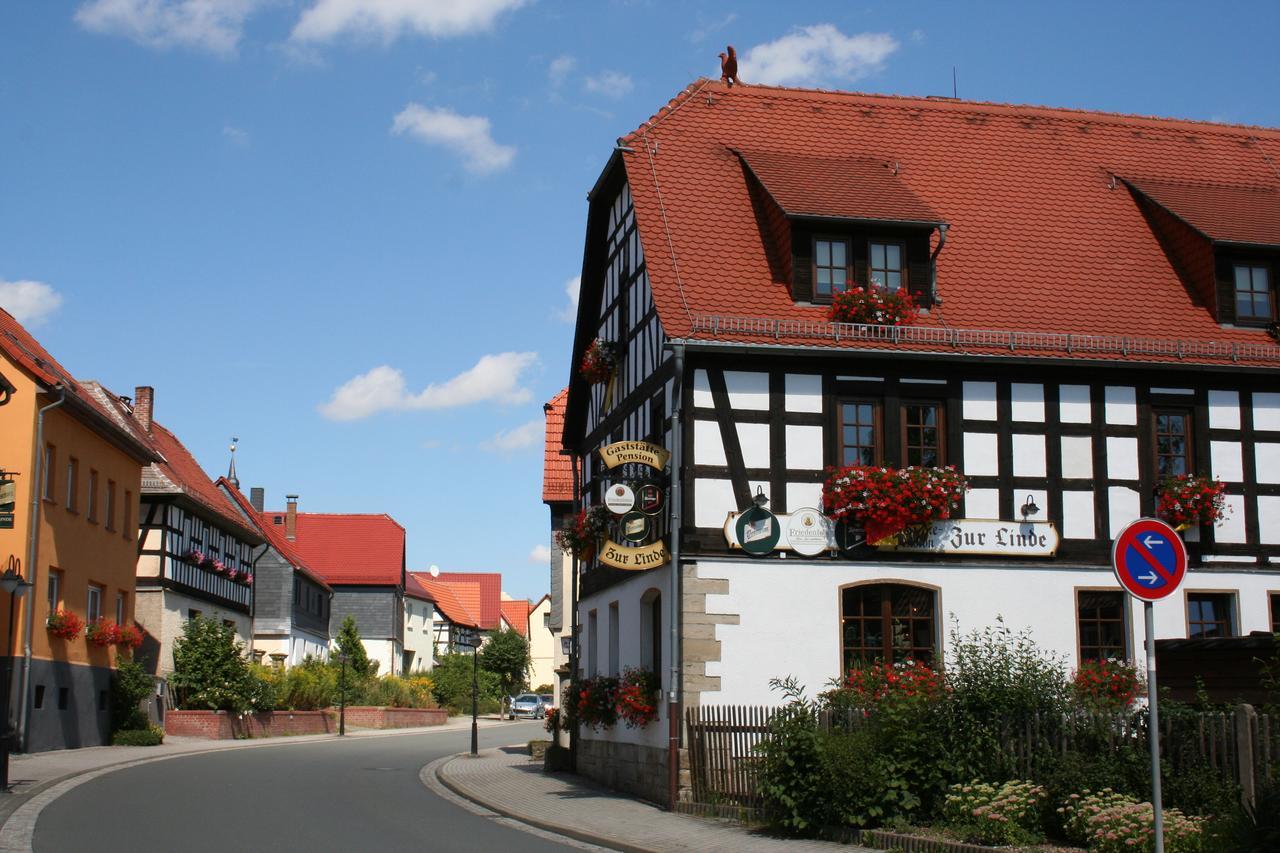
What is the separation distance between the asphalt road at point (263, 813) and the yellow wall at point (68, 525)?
4.11m

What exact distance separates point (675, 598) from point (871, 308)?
16.5 ft

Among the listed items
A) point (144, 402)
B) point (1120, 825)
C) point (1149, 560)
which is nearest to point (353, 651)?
point (144, 402)

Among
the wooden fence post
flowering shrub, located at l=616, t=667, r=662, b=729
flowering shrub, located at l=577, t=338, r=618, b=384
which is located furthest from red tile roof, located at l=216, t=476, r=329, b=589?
the wooden fence post

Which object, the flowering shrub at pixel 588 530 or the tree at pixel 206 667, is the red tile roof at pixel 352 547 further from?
the flowering shrub at pixel 588 530

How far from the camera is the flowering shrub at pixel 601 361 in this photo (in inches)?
981

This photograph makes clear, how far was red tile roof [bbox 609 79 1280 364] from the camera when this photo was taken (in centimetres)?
2148

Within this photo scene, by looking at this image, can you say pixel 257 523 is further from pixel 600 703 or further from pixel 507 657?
pixel 600 703

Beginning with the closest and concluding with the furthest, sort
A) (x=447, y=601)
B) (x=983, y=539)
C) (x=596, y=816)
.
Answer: (x=596, y=816) < (x=983, y=539) < (x=447, y=601)

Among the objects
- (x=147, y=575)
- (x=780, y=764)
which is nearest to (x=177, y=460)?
(x=147, y=575)

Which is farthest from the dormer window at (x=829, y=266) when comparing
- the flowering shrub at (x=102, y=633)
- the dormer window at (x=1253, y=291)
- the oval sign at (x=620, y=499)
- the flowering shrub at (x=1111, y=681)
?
the flowering shrub at (x=102, y=633)

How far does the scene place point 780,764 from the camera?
52.9ft

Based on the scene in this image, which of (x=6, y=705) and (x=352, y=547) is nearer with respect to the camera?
(x=6, y=705)

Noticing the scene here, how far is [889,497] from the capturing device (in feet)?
65.7

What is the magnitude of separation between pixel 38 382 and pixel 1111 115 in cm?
2104
